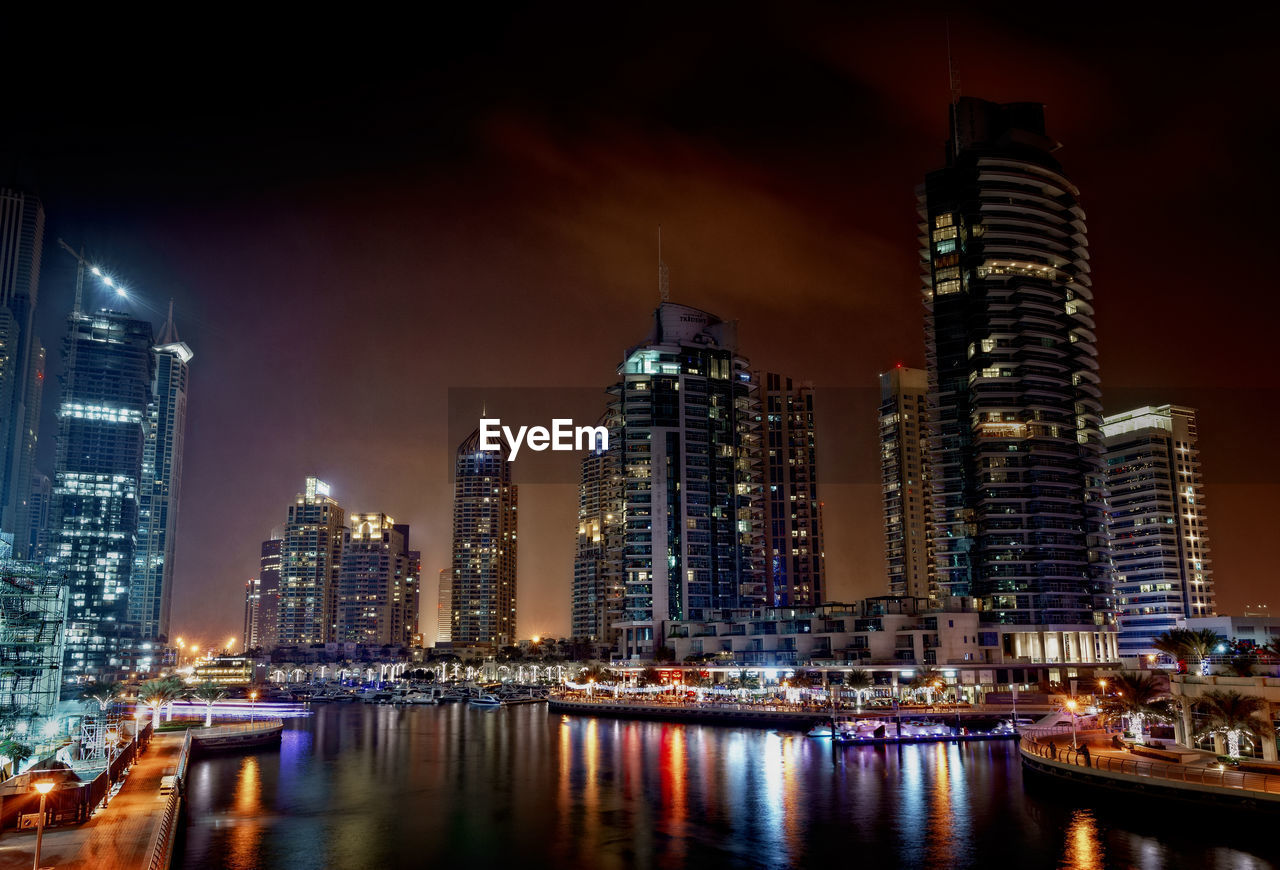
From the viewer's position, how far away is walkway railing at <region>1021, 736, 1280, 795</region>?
5531 cm

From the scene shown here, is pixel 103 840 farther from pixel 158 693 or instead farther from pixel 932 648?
pixel 932 648

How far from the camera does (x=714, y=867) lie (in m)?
53.9

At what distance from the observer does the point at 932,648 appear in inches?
5778

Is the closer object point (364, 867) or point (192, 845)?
point (364, 867)

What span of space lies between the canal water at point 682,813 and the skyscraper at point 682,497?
2952 inches

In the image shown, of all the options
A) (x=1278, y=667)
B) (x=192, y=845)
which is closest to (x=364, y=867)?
(x=192, y=845)

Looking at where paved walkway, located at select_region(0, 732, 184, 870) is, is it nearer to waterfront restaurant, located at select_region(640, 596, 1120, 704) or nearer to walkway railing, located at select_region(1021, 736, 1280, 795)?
walkway railing, located at select_region(1021, 736, 1280, 795)

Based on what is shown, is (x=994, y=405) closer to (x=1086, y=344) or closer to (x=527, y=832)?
(x=1086, y=344)

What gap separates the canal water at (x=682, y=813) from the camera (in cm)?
5553

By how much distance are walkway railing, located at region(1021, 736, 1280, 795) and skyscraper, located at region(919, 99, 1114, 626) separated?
85784mm

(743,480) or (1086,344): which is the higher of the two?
(1086,344)

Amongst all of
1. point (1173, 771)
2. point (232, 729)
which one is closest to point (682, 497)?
point (232, 729)

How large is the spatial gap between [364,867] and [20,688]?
39184mm

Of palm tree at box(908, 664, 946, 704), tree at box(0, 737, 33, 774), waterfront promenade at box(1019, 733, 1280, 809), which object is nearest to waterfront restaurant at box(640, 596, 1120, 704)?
palm tree at box(908, 664, 946, 704)
